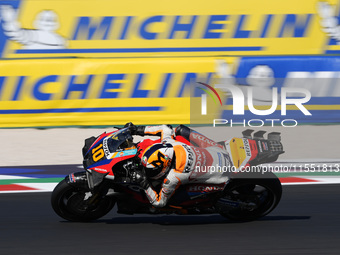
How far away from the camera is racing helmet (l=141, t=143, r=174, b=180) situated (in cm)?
541

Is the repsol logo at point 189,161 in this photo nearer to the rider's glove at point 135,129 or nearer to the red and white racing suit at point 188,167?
the red and white racing suit at point 188,167

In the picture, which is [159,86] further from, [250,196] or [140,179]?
[140,179]

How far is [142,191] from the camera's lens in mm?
5734

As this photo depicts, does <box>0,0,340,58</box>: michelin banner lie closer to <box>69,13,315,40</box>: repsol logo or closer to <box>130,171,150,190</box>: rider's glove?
<box>69,13,315,40</box>: repsol logo

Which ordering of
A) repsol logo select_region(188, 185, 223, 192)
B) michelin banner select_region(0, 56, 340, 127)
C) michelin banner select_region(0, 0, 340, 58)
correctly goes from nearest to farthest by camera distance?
repsol logo select_region(188, 185, 223, 192)
michelin banner select_region(0, 56, 340, 127)
michelin banner select_region(0, 0, 340, 58)

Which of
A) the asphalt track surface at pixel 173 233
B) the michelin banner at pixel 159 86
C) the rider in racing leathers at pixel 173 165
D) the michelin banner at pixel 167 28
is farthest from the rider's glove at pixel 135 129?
the michelin banner at pixel 167 28

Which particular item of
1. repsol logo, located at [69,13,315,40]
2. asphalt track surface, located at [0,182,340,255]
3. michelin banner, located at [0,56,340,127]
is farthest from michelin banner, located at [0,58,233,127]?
asphalt track surface, located at [0,182,340,255]

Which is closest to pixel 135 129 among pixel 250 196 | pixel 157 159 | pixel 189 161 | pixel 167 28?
pixel 157 159

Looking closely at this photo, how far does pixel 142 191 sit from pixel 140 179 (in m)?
0.31

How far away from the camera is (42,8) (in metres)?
10.6

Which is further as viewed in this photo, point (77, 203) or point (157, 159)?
point (77, 203)

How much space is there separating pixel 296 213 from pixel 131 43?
5.26m

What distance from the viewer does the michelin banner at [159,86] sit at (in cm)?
1043

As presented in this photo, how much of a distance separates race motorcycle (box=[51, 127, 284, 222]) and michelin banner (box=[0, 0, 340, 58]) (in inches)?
195
